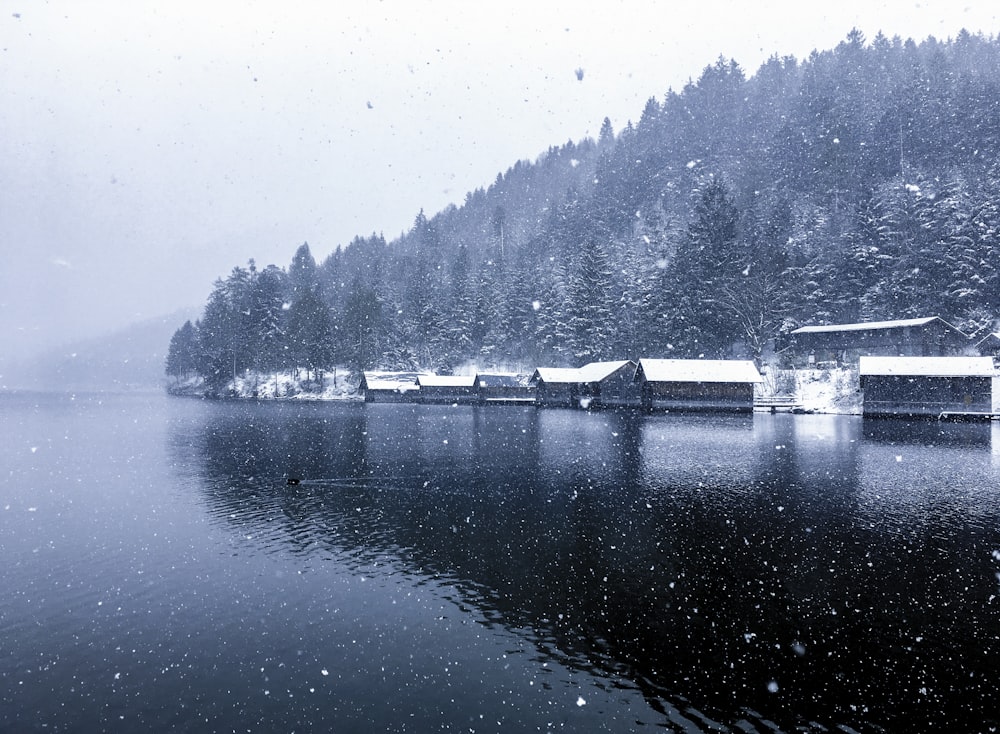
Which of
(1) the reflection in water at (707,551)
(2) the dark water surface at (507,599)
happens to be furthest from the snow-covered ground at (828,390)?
(2) the dark water surface at (507,599)

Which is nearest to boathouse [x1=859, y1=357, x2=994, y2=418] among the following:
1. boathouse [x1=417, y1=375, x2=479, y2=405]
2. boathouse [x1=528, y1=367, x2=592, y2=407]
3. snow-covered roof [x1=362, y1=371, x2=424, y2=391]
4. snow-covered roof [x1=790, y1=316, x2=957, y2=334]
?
snow-covered roof [x1=790, y1=316, x2=957, y2=334]

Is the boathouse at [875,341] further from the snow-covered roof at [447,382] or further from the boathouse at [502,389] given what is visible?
the snow-covered roof at [447,382]

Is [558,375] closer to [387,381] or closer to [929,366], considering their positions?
[387,381]

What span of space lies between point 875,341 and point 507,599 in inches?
2650

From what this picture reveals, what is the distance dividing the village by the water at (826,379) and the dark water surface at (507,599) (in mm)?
30582

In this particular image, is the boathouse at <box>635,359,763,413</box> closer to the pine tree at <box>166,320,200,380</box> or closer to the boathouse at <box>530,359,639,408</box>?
the boathouse at <box>530,359,639,408</box>

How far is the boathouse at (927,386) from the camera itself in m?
52.0

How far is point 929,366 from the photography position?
175ft

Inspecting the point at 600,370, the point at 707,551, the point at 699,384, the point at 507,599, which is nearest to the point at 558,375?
the point at 600,370

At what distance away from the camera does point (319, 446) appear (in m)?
39.1

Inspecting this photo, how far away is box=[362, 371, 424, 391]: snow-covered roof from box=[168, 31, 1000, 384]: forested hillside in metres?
5.31

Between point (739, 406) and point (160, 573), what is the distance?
59083 millimetres

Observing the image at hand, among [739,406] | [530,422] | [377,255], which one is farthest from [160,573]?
[377,255]

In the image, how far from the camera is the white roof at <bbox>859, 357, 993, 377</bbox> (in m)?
51.8
